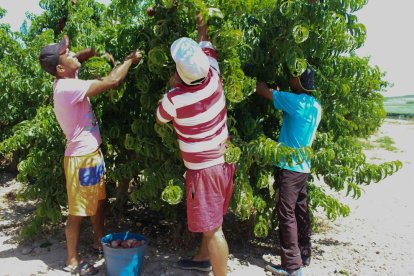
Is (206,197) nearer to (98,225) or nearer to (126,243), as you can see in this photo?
(126,243)

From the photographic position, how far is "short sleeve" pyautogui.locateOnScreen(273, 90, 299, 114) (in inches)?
162

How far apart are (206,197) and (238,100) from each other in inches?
32.3

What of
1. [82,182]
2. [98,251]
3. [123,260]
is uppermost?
[82,182]

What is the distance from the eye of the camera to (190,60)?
338 cm

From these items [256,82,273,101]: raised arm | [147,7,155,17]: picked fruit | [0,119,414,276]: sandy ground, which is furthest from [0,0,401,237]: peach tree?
[0,119,414,276]: sandy ground

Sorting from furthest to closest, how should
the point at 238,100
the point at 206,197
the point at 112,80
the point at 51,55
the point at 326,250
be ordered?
the point at 326,250 < the point at 51,55 < the point at 112,80 < the point at 238,100 < the point at 206,197

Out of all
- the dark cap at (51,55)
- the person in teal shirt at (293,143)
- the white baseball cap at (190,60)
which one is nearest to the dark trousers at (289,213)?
the person in teal shirt at (293,143)

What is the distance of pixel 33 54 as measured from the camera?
5922mm

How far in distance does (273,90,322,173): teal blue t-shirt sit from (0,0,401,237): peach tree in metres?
0.20

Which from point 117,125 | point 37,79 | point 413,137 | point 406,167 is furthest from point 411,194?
point 413,137

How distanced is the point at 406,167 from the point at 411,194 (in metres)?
3.27

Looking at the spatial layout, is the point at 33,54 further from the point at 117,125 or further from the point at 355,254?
the point at 355,254

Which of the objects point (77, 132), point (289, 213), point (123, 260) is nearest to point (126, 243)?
point (123, 260)

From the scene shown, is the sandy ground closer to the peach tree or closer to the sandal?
the sandal
